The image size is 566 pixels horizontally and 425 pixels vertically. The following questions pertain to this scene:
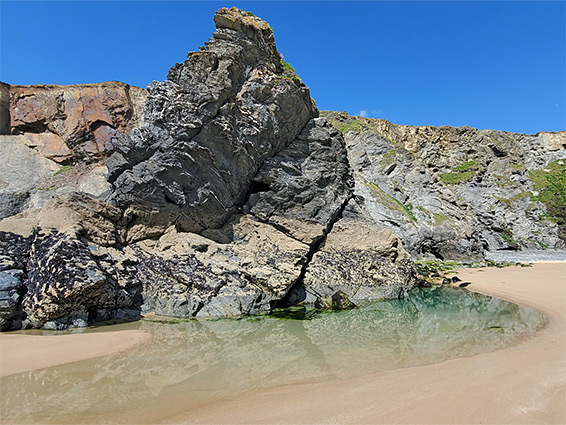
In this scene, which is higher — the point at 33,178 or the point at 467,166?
the point at 467,166

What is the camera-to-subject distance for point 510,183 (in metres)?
45.0

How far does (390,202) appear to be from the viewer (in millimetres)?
29047

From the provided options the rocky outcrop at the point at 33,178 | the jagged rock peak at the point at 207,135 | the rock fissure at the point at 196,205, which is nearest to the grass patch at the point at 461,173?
the rock fissure at the point at 196,205

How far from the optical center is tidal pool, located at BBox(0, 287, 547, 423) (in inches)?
203

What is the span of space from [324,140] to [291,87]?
13.0ft

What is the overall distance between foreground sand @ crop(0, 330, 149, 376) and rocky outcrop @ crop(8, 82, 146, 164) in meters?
19.5

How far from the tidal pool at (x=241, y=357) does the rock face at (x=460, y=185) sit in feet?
38.8

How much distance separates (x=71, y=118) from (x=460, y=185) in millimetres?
47295

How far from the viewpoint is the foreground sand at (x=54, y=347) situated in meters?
6.82

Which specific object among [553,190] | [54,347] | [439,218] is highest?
[553,190]

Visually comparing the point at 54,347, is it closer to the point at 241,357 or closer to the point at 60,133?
the point at 241,357

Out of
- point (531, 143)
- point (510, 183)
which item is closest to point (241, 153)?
point (510, 183)

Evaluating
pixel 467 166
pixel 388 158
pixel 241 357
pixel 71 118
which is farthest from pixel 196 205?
pixel 467 166

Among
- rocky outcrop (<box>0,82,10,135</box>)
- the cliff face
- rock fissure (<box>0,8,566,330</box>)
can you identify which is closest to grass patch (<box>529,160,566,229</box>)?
rock fissure (<box>0,8,566,330</box>)
